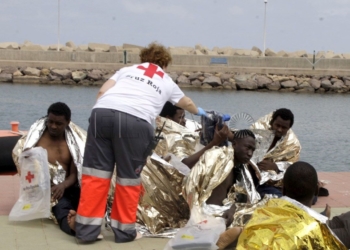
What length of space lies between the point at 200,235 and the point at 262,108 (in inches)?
878

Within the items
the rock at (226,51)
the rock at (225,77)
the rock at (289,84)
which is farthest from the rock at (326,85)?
the rock at (226,51)

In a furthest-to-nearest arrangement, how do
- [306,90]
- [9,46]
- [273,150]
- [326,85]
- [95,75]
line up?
[9,46] → [326,85] → [306,90] → [95,75] → [273,150]

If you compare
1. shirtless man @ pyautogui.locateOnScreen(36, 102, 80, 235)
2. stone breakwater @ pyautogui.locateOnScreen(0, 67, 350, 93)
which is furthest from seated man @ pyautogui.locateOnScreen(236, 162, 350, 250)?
stone breakwater @ pyautogui.locateOnScreen(0, 67, 350, 93)

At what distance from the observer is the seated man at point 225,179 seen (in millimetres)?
5402

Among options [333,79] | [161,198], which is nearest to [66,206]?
[161,198]

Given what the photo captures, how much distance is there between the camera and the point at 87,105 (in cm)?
2594

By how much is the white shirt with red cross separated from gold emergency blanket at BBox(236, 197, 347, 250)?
148cm

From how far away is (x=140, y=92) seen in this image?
5.26 meters

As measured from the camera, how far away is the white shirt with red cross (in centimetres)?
520

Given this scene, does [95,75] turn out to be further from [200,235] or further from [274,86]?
[200,235]

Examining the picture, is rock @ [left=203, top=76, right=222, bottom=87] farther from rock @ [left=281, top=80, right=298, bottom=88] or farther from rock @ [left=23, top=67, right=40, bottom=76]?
rock @ [left=23, top=67, right=40, bottom=76]

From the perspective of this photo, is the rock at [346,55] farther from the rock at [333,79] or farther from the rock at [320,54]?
the rock at [333,79]

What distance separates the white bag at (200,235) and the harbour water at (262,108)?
783 cm

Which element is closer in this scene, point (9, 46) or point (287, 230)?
point (287, 230)
